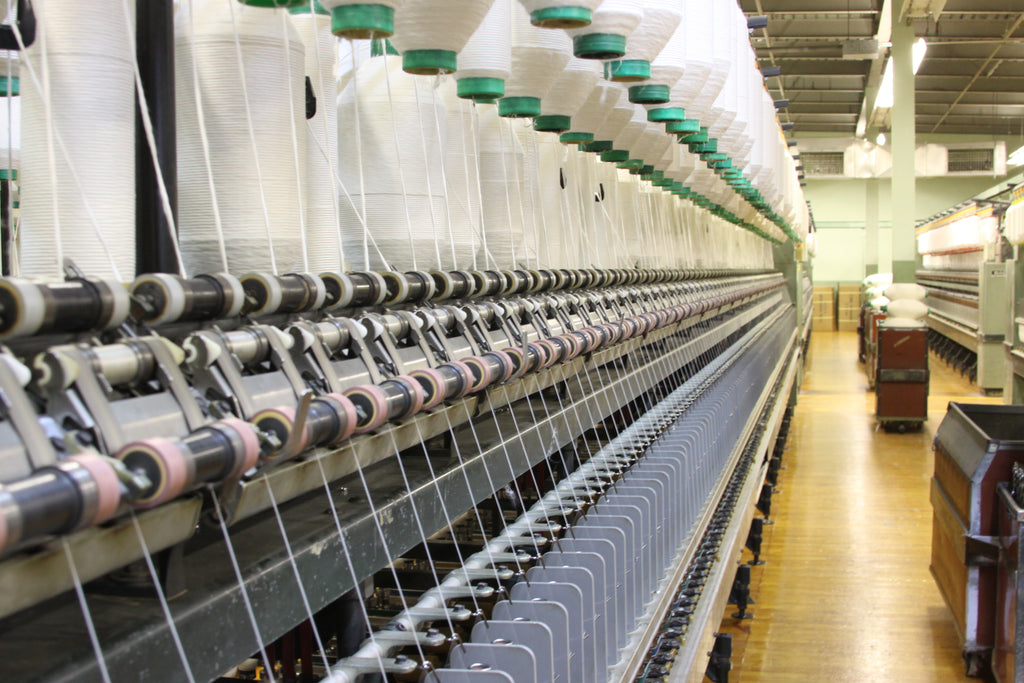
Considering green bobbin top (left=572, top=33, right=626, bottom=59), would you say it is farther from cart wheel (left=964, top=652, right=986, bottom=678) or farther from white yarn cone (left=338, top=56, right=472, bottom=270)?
cart wheel (left=964, top=652, right=986, bottom=678)

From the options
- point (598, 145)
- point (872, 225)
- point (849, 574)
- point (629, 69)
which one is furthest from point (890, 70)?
point (872, 225)

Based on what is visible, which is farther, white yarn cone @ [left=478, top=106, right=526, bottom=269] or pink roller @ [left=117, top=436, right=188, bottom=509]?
white yarn cone @ [left=478, top=106, right=526, bottom=269]

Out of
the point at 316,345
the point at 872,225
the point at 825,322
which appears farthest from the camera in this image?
the point at 825,322

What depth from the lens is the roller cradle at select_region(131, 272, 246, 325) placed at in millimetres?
1145

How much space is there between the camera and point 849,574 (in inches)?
250

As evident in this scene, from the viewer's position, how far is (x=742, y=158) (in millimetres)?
5047

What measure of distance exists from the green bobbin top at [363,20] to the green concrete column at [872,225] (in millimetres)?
27200

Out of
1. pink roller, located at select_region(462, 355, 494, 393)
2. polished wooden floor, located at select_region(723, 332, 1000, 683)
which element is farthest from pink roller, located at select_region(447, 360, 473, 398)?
polished wooden floor, located at select_region(723, 332, 1000, 683)

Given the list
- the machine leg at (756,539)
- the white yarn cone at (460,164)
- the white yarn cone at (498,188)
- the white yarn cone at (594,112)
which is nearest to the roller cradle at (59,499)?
the white yarn cone at (460,164)

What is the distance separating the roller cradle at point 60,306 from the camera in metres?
0.92

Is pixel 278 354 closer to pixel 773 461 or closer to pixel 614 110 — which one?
pixel 614 110

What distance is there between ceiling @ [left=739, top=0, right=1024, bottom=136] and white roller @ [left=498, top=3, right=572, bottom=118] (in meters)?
11.8

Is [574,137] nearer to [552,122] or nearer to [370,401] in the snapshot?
[552,122]

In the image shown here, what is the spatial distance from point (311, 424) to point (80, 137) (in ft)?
1.55
